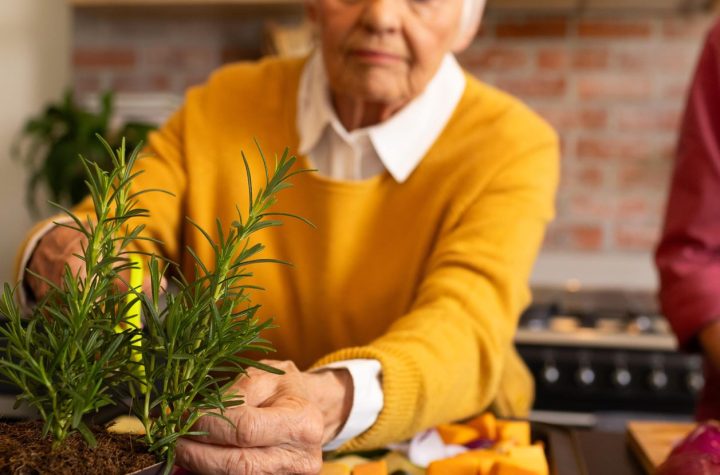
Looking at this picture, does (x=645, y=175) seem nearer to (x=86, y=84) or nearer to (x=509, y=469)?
(x=86, y=84)

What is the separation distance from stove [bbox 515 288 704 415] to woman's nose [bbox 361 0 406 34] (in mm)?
1274

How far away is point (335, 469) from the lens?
26.4 inches

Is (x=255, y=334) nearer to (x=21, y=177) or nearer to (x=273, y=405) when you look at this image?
(x=273, y=405)

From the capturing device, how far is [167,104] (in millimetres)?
2779

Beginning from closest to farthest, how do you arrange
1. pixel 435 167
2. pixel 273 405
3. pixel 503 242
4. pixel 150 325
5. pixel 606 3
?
pixel 150 325 → pixel 273 405 → pixel 503 242 → pixel 435 167 → pixel 606 3

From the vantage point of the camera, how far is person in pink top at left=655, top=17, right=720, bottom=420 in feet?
4.16

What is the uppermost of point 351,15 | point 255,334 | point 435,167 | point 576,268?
point 351,15

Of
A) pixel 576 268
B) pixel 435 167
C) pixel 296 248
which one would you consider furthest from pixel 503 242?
pixel 576 268

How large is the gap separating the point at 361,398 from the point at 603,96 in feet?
7.49

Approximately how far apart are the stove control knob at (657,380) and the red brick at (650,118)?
3.14 feet

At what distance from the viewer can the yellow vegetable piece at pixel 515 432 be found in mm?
778

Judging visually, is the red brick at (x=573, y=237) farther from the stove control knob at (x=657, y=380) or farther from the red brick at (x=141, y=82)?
the red brick at (x=141, y=82)

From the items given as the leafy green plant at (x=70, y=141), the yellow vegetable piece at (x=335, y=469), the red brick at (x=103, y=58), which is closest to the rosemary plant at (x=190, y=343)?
the yellow vegetable piece at (x=335, y=469)

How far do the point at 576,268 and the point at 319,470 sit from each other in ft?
7.65
